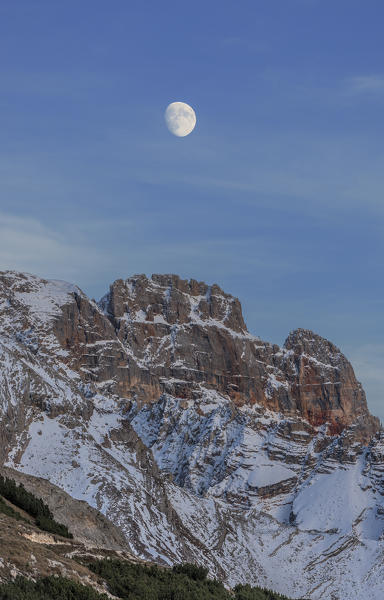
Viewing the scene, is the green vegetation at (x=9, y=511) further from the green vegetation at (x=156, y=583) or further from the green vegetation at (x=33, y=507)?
the green vegetation at (x=156, y=583)

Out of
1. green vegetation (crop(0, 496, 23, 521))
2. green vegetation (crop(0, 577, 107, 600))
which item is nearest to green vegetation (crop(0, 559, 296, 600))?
green vegetation (crop(0, 577, 107, 600))

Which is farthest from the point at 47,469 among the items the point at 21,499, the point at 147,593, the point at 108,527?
the point at 147,593

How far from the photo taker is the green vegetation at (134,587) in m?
39.4

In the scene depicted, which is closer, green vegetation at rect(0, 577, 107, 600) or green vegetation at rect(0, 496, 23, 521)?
green vegetation at rect(0, 577, 107, 600)

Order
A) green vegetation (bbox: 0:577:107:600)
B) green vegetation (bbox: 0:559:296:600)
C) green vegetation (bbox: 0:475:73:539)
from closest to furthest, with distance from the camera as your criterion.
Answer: green vegetation (bbox: 0:577:107:600), green vegetation (bbox: 0:559:296:600), green vegetation (bbox: 0:475:73:539)

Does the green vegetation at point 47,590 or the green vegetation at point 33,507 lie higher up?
the green vegetation at point 33,507

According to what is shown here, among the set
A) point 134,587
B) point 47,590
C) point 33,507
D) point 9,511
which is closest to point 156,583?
point 134,587

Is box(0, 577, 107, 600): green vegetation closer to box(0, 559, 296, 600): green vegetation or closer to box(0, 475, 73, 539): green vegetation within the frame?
box(0, 559, 296, 600): green vegetation

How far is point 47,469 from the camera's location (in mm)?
199625

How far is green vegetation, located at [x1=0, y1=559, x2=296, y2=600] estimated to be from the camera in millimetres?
39438

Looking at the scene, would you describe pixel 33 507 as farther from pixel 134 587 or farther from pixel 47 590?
pixel 47 590

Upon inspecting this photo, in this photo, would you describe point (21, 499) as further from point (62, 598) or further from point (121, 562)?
point (62, 598)

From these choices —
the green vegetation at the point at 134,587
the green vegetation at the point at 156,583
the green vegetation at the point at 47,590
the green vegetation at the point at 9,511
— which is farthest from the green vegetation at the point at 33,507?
the green vegetation at the point at 47,590

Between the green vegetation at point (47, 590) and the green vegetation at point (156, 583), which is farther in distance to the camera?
the green vegetation at point (156, 583)
